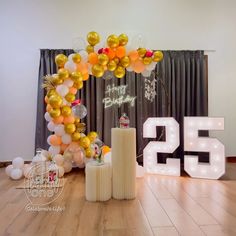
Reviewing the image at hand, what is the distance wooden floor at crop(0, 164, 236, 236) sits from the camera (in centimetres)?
215

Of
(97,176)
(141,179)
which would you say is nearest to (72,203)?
(97,176)

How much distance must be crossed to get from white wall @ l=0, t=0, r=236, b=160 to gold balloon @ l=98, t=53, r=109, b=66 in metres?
1.52

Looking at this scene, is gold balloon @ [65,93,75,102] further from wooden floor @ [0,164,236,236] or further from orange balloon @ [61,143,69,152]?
wooden floor @ [0,164,236,236]

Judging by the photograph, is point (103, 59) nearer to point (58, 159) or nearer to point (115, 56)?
point (115, 56)

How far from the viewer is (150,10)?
5.03m

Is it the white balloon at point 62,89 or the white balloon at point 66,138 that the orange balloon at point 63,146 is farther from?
the white balloon at point 62,89

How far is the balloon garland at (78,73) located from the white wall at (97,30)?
1.19 metres

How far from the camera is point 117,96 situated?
489 centimetres

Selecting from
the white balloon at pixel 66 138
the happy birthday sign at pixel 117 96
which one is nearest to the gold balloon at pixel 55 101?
the white balloon at pixel 66 138

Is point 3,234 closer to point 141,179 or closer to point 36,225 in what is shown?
point 36,225

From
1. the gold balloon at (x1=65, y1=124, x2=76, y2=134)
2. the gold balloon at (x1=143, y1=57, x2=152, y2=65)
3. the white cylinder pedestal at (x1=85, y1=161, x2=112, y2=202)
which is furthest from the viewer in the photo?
the gold balloon at (x1=65, y1=124, x2=76, y2=134)

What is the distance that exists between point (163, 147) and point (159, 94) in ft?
4.13

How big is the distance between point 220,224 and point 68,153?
2492 millimetres

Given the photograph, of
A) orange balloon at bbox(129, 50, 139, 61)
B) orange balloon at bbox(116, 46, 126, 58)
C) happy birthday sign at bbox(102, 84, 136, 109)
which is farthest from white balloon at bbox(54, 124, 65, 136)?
orange balloon at bbox(129, 50, 139, 61)
